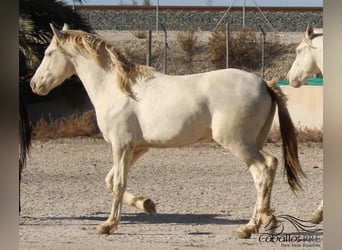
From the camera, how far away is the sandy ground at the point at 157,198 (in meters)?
7.68

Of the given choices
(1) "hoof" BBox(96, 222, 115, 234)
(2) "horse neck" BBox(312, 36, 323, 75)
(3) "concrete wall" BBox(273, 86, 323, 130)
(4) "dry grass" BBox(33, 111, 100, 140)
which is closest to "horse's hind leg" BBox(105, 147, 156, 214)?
(1) "hoof" BBox(96, 222, 115, 234)

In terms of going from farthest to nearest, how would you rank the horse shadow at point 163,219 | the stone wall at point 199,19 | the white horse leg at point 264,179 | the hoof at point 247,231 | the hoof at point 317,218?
the stone wall at point 199,19 → the horse shadow at point 163,219 → the hoof at point 317,218 → the hoof at point 247,231 → the white horse leg at point 264,179

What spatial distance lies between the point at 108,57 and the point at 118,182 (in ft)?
3.43

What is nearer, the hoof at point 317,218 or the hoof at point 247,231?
the hoof at point 247,231

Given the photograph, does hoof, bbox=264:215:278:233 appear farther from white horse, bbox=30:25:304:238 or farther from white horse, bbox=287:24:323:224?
white horse, bbox=287:24:323:224

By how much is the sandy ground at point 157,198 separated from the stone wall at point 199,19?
5.68 feet

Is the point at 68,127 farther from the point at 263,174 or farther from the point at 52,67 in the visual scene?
the point at 263,174

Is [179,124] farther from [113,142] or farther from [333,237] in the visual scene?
[333,237]

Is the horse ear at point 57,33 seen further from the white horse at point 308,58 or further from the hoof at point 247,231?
the hoof at point 247,231

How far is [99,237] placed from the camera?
25.1 ft

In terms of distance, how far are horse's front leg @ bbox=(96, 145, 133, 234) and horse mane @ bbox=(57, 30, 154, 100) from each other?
0.53 meters

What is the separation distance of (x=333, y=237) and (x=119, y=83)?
2.57 m

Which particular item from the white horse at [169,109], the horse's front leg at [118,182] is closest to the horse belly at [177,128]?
the white horse at [169,109]

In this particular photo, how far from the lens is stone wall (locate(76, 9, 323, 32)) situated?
12031mm
